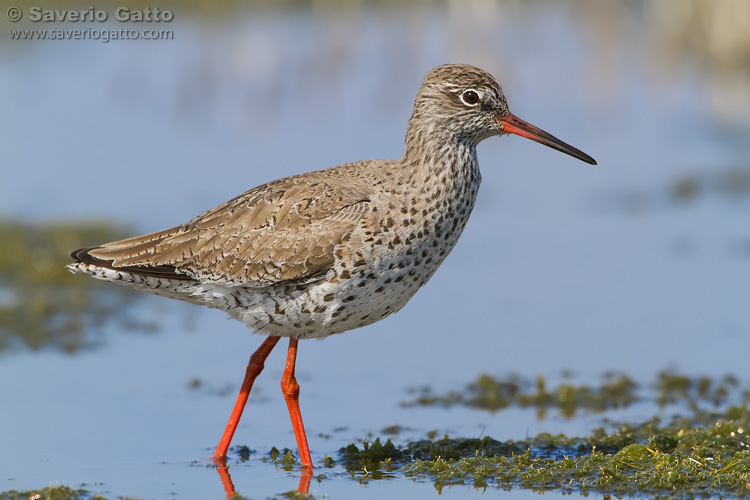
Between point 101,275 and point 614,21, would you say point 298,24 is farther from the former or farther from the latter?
point 101,275

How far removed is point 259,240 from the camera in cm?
755

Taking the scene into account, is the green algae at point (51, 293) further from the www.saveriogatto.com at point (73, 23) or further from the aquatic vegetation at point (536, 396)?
the www.saveriogatto.com at point (73, 23)

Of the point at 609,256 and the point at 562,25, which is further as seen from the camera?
the point at 562,25

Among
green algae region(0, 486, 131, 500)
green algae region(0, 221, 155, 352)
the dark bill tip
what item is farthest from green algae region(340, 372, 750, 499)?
green algae region(0, 221, 155, 352)

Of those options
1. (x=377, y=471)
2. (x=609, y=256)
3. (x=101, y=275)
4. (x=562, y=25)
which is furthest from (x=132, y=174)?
(x=562, y=25)

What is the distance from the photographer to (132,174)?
1558 centimetres

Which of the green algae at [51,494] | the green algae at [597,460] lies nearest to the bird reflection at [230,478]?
the green algae at [597,460]

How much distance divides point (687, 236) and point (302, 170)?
5.04 m

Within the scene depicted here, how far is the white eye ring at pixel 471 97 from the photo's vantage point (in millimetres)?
7688

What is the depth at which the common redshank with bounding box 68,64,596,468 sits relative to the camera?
7234mm

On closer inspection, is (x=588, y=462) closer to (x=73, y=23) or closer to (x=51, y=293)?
(x=51, y=293)

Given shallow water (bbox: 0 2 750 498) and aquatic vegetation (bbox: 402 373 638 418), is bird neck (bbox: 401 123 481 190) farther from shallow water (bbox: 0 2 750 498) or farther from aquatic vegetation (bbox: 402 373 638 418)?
aquatic vegetation (bbox: 402 373 638 418)

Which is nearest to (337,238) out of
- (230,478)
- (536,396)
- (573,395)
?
(230,478)

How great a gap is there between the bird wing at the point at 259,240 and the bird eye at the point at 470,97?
993 mm
